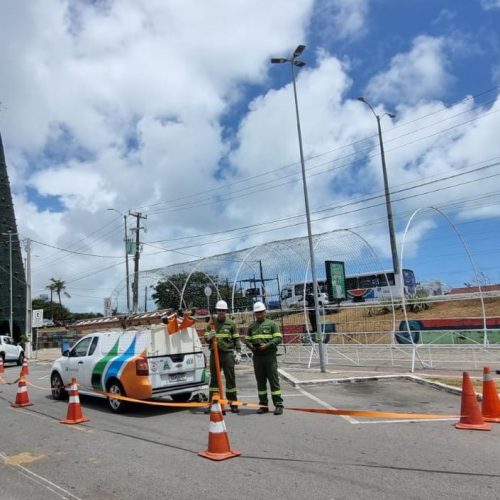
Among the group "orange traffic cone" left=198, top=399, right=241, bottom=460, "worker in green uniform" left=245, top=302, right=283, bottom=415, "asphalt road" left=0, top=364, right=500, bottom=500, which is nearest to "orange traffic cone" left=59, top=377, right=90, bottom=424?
"asphalt road" left=0, top=364, right=500, bottom=500

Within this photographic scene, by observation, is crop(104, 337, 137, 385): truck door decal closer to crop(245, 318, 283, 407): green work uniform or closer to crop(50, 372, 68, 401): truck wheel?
crop(245, 318, 283, 407): green work uniform

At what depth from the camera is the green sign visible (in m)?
22.0

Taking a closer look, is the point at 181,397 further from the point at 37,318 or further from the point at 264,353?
the point at 37,318

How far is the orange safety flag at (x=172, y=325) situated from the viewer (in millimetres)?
10352

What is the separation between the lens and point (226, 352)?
9648 millimetres

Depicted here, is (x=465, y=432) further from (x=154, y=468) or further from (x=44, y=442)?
(x=44, y=442)

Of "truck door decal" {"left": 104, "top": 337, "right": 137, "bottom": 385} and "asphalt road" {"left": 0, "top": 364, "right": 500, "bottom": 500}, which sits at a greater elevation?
"truck door decal" {"left": 104, "top": 337, "right": 137, "bottom": 385}

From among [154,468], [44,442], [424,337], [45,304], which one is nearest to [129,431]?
[44,442]

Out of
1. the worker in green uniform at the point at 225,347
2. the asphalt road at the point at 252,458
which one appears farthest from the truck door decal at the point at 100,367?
the worker in green uniform at the point at 225,347

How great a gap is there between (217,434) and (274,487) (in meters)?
1.28

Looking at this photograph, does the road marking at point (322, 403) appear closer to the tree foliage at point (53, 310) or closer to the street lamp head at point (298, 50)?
the street lamp head at point (298, 50)

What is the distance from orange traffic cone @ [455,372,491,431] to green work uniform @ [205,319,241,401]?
3839 mm

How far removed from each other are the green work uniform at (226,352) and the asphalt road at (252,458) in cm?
55

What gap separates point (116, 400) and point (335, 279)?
1377cm
